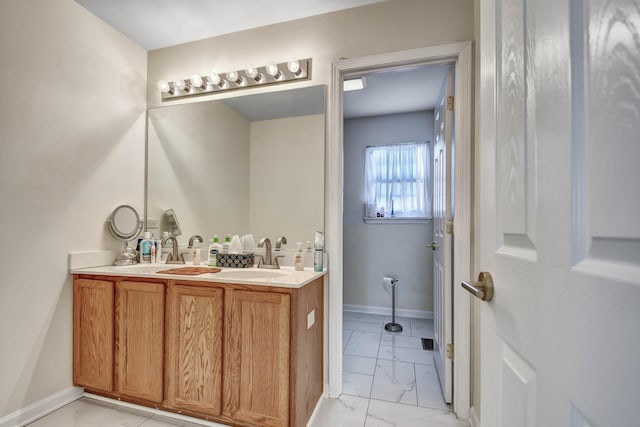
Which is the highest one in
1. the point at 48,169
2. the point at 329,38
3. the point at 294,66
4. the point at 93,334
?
the point at 329,38

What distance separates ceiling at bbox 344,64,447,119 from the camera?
103 inches

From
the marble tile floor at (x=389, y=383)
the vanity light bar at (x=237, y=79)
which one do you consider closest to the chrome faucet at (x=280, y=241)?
the marble tile floor at (x=389, y=383)

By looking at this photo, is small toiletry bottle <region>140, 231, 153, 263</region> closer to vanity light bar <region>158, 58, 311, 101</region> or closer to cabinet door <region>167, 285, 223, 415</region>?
cabinet door <region>167, 285, 223, 415</region>

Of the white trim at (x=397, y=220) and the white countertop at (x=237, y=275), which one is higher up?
the white trim at (x=397, y=220)

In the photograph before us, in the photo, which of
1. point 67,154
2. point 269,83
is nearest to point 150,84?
point 67,154

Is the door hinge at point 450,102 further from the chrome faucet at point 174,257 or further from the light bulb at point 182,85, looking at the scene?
the chrome faucet at point 174,257

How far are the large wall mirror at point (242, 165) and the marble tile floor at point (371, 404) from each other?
3.60ft

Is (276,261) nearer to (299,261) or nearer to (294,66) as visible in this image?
(299,261)

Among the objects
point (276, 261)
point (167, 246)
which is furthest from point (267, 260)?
point (167, 246)

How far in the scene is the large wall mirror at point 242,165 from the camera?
2.02 m

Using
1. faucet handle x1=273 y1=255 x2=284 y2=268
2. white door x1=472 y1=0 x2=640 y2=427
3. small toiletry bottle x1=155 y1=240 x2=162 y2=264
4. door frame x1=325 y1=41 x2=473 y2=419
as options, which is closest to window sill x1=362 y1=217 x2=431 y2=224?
door frame x1=325 y1=41 x2=473 y2=419

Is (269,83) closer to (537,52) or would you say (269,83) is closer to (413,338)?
(537,52)

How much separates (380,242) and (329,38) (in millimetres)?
2381

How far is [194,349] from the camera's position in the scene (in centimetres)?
157
